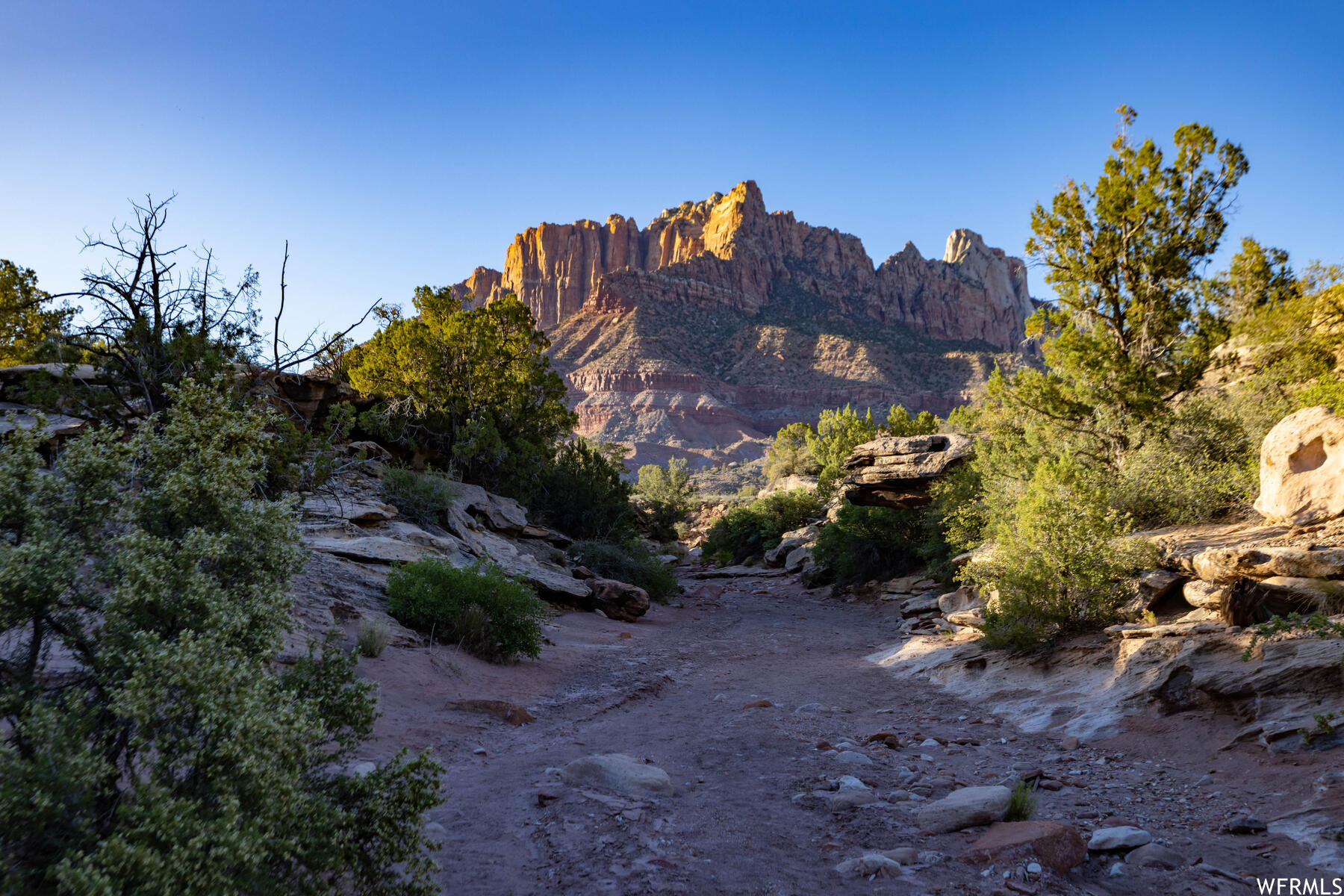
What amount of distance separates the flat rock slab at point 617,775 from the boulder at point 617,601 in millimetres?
10135

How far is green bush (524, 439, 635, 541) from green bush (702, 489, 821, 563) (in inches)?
394

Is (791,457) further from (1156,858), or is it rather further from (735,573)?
(1156,858)

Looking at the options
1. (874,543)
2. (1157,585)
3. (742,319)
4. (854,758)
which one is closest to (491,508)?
(874,543)

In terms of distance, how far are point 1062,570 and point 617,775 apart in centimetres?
644

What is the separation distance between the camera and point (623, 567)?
1897 cm

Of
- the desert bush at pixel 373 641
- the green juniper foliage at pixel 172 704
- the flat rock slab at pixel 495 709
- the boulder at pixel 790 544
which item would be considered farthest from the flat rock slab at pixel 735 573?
the green juniper foliage at pixel 172 704

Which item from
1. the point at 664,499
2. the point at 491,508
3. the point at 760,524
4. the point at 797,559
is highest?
the point at 491,508

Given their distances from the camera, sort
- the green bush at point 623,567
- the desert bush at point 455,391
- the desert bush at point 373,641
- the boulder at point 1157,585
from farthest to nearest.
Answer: the desert bush at point 455,391 < the green bush at point 623,567 < the boulder at point 1157,585 < the desert bush at point 373,641

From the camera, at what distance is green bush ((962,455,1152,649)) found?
8.47 metres

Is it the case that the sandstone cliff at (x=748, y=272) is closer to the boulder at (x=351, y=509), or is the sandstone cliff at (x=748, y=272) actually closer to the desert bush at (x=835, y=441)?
the desert bush at (x=835, y=441)

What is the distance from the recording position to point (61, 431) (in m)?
9.66

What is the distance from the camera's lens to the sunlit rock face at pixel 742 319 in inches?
3575

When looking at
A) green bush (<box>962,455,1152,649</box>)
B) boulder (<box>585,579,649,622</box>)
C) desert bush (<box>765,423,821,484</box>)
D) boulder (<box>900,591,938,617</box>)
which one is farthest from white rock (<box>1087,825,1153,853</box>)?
desert bush (<box>765,423,821,484</box>)

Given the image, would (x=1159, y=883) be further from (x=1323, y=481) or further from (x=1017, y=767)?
(x=1323, y=481)
